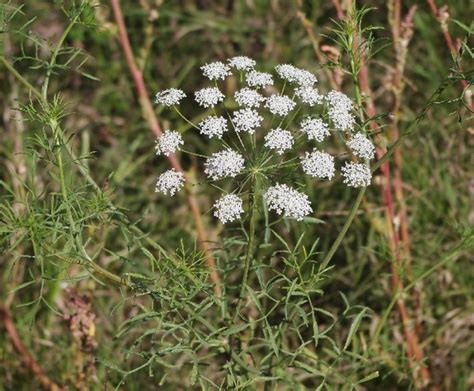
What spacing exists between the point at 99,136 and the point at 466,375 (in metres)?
2.75

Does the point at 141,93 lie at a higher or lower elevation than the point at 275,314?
higher

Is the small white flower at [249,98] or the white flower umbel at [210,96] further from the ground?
the small white flower at [249,98]

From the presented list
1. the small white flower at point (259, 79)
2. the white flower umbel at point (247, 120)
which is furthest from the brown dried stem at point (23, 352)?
the small white flower at point (259, 79)

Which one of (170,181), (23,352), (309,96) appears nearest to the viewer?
(170,181)

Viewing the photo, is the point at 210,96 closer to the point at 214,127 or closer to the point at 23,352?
the point at 214,127

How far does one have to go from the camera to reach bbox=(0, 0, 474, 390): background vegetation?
257cm

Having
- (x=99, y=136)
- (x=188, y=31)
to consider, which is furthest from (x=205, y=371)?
(x=188, y=31)

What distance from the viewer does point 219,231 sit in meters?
4.21

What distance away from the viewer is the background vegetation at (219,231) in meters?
2.57

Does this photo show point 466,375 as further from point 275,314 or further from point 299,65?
point 299,65

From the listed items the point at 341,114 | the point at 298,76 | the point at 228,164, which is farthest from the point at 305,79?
the point at 228,164

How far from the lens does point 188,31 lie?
498 cm

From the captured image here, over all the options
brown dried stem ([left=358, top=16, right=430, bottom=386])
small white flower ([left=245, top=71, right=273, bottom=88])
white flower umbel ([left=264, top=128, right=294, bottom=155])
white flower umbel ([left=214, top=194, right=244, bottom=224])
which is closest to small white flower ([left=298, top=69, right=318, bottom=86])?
small white flower ([left=245, top=71, right=273, bottom=88])

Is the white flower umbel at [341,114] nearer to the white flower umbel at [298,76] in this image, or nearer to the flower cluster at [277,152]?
the flower cluster at [277,152]
